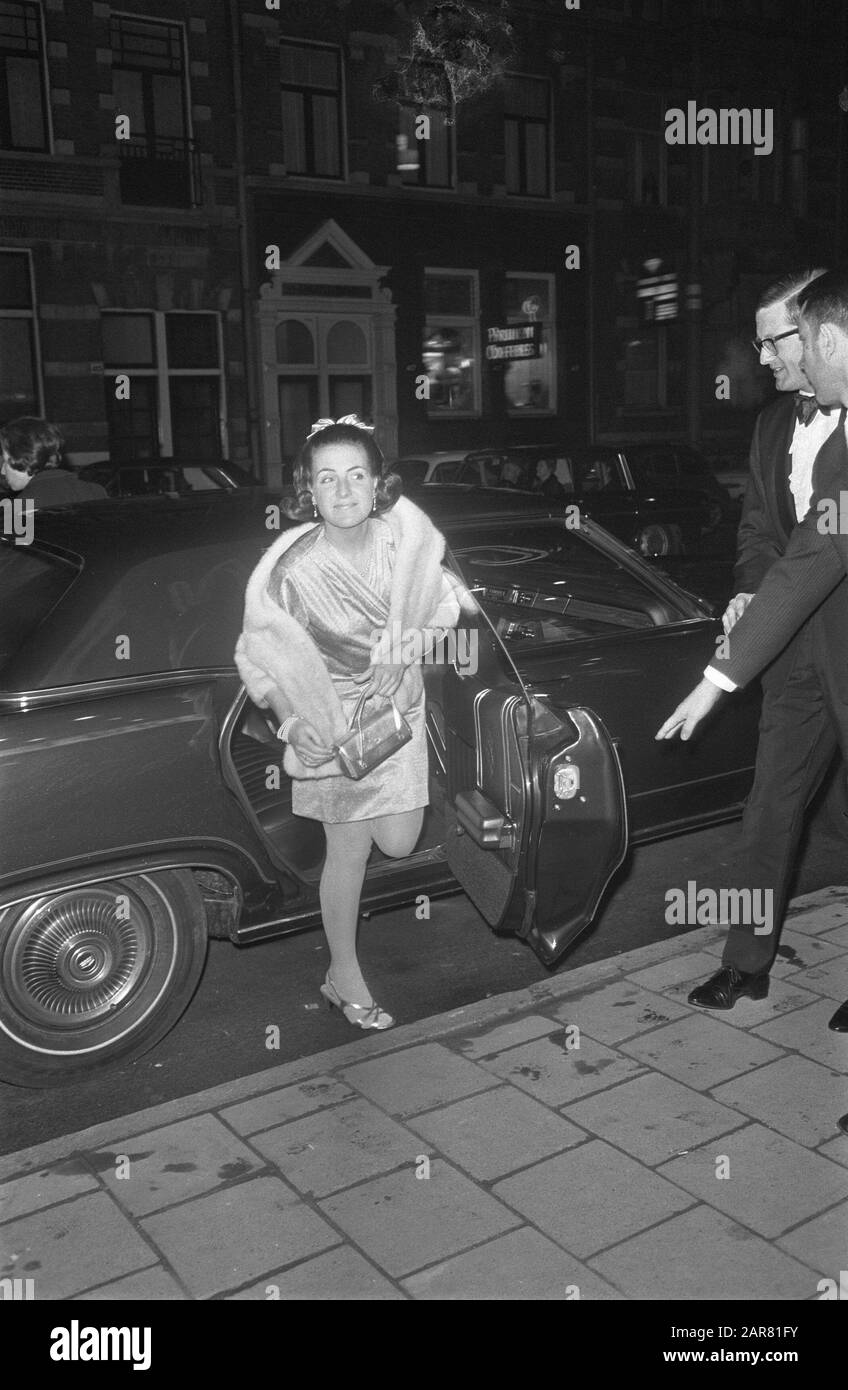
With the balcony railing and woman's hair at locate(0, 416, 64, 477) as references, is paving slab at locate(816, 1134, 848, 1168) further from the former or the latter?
the balcony railing

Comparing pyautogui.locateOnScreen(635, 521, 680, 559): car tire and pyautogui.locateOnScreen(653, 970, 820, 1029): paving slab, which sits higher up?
pyautogui.locateOnScreen(635, 521, 680, 559): car tire

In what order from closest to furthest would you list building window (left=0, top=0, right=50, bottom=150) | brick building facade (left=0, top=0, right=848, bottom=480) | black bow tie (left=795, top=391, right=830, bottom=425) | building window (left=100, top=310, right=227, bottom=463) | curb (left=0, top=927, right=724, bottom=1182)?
curb (left=0, top=927, right=724, bottom=1182) < black bow tie (left=795, top=391, right=830, bottom=425) < building window (left=0, top=0, right=50, bottom=150) < brick building facade (left=0, top=0, right=848, bottom=480) < building window (left=100, top=310, right=227, bottom=463)

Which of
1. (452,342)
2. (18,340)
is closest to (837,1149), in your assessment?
(18,340)

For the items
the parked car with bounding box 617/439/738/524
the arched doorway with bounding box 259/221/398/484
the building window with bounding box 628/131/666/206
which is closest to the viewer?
the parked car with bounding box 617/439/738/524

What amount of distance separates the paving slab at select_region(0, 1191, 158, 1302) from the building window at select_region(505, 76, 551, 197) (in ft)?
81.4

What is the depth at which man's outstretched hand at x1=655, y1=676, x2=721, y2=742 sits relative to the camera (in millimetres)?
3375

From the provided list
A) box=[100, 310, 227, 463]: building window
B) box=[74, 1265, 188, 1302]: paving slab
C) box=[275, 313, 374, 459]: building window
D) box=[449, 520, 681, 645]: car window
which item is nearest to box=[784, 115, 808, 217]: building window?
box=[275, 313, 374, 459]: building window

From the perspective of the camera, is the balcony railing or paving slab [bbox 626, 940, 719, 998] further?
the balcony railing

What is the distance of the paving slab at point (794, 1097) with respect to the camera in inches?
122

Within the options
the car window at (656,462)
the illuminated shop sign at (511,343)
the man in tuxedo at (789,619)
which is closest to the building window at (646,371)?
the illuminated shop sign at (511,343)

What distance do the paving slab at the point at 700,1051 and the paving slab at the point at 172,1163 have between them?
3.79 feet

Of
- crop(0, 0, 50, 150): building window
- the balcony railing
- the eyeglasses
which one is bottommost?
the eyeglasses

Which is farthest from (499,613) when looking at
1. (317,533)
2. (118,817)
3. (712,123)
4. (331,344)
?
(712,123)
